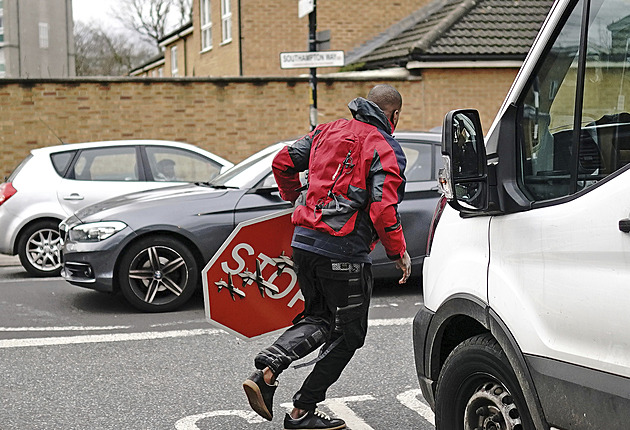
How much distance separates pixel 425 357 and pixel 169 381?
7.83ft

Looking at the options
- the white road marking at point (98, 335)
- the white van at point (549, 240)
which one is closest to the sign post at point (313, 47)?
the white road marking at point (98, 335)

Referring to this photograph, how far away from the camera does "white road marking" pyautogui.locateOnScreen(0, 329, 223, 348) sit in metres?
6.87

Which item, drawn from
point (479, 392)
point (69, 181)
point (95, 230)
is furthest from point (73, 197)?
point (479, 392)

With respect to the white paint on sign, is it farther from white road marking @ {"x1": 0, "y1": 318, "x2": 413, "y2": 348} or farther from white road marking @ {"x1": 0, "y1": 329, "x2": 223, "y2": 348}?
white road marking @ {"x1": 0, "y1": 329, "x2": 223, "y2": 348}

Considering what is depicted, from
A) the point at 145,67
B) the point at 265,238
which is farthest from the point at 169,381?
the point at 145,67

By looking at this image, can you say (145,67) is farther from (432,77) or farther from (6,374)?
(6,374)

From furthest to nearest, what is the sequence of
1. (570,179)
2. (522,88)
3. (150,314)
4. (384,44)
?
(384,44), (150,314), (522,88), (570,179)

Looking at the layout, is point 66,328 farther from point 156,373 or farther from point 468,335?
point 468,335

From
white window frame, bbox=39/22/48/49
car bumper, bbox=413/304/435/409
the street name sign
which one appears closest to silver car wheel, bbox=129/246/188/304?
car bumper, bbox=413/304/435/409

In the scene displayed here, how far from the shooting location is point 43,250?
34.0 feet

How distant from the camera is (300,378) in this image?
5.86 m

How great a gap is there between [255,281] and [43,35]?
16742 mm

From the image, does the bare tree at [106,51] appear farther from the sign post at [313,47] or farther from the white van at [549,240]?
the white van at [549,240]

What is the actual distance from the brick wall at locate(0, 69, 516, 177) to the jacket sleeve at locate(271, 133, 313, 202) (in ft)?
40.6
